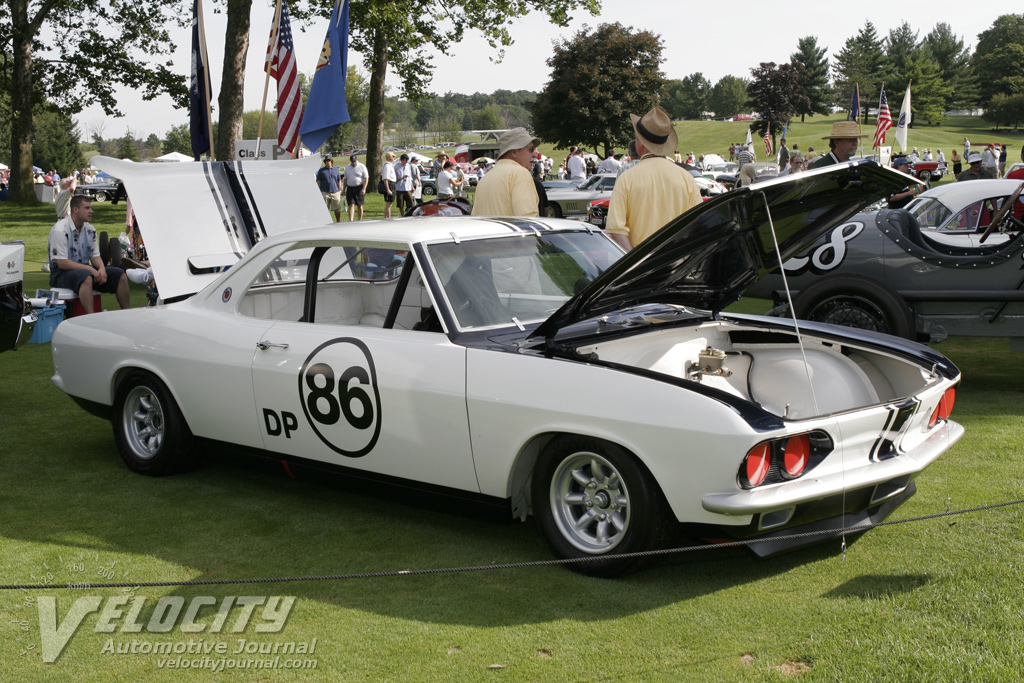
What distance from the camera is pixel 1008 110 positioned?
3777 inches

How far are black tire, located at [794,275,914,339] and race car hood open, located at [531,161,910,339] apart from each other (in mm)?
3265

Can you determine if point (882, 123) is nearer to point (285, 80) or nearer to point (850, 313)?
point (285, 80)

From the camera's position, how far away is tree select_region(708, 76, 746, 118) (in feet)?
489

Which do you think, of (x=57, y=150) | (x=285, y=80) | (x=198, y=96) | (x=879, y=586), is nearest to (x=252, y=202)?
(x=285, y=80)

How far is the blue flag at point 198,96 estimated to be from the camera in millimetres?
10836

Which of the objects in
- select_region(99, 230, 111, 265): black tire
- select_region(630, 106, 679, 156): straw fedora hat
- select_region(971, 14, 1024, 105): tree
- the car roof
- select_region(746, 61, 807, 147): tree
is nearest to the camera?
select_region(630, 106, 679, 156): straw fedora hat

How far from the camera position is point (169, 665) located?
10.8ft

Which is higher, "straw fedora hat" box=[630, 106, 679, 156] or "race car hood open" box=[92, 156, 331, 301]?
"straw fedora hat" box=[630, 106, 679, 156]

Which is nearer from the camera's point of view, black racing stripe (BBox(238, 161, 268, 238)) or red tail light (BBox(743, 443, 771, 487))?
red tail light (BBox(743, 443, 771, 487))

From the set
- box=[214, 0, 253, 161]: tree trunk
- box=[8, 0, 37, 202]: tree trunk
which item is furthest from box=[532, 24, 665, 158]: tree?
box=[214, 0, 253, 161]: tree trunk

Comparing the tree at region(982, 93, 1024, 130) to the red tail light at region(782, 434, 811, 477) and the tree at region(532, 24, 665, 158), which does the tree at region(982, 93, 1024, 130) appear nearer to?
the tree at region(532, 24, 665, 158)

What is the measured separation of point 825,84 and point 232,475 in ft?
409

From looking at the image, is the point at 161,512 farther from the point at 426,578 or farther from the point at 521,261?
the point at 521,261

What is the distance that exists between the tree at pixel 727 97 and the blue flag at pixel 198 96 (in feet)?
482
